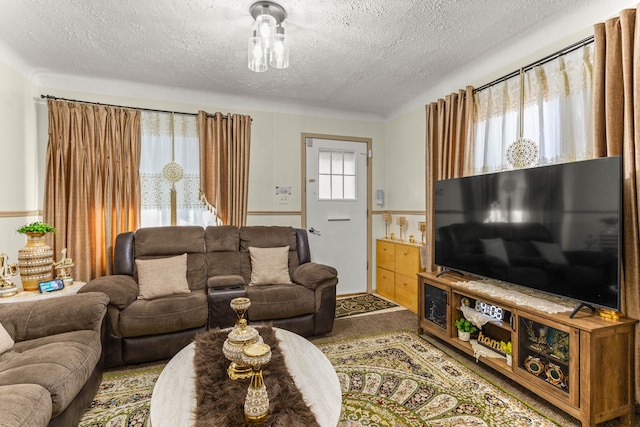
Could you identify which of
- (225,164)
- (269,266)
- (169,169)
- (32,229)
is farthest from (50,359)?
(225,164)

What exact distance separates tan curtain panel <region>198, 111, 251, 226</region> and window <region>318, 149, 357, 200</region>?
3.31ft

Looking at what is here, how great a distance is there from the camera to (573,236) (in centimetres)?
195

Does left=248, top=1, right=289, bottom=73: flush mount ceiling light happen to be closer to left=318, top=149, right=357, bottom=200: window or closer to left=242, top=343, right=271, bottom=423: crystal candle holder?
left=242, top=343, right=271, bottom=423: crystal candle holder

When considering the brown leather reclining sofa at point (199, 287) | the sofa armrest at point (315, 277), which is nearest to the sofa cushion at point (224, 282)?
the brown leather reclining sofa at point (199, 287)

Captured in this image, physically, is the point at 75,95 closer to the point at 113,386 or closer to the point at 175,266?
the point at 175,266

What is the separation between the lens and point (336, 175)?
4.38 meters

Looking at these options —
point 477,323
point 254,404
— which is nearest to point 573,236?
point 477,323

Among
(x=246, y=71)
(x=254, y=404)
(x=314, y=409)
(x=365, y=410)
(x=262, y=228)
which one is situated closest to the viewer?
(x=254, y=404)

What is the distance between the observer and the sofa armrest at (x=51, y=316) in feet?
6.24

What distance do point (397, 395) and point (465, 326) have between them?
2.84ft

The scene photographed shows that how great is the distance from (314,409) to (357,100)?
349 cm

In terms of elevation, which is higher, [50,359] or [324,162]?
[324,162]

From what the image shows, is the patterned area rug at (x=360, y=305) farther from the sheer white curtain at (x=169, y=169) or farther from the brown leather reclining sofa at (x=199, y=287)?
the sheer white curtain at (x=169, y=169)

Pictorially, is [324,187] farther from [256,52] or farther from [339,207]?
[256,52]
